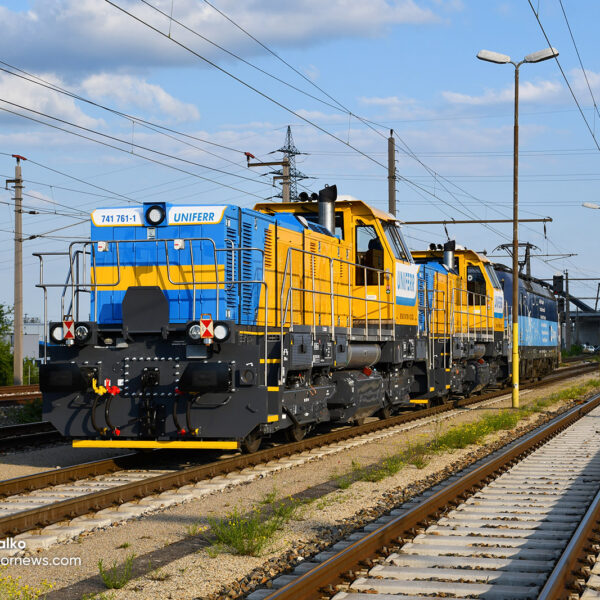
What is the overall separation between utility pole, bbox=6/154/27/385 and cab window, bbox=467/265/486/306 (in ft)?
47.1

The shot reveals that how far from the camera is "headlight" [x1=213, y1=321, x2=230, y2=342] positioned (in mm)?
9797

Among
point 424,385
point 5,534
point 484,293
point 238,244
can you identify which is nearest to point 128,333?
point 238,244

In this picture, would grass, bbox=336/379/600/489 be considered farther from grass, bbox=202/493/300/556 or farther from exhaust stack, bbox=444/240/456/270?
exhaust stack, bbox=444/240/456/270

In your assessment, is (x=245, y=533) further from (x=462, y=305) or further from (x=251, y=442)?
(x=462, y=305)

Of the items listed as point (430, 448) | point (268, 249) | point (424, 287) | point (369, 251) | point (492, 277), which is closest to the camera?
point (268, 249)

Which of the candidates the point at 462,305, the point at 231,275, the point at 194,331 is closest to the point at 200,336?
the point at 194,331

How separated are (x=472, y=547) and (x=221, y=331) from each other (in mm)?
4312

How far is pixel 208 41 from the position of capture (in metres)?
14.4

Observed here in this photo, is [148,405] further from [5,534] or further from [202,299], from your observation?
[5,534]

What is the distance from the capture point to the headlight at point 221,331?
9797 mm

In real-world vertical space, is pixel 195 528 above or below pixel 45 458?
above

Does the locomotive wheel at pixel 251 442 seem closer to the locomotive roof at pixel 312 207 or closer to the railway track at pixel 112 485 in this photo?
the railway track at pixel 112 485

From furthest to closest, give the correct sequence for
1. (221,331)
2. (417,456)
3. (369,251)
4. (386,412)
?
1. (386,412)
2. (369,251)
3. (417,456)
4. (221,331)

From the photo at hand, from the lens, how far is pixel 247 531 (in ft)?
21.7
